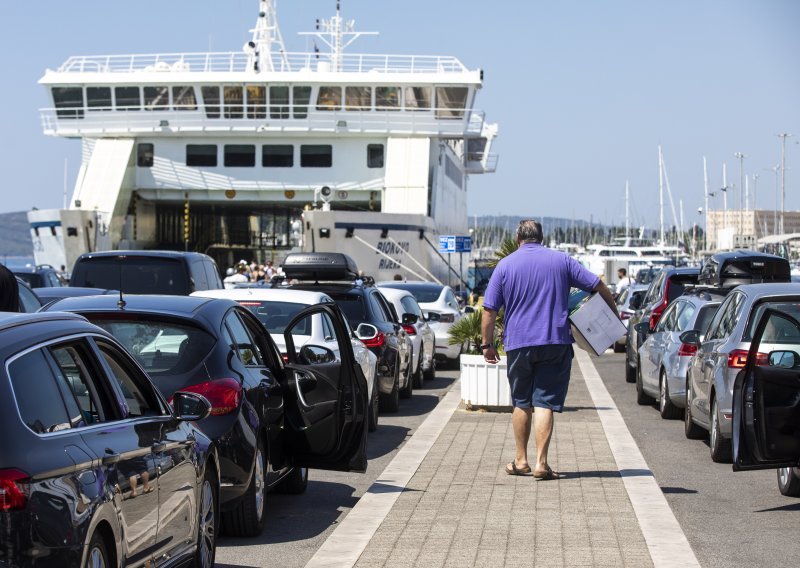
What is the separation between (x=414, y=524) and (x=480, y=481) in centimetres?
187

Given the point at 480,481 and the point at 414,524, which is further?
the point at 480,481

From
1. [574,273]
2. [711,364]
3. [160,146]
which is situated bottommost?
[711,364]

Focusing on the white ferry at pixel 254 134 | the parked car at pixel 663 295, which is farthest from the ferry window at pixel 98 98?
the parked car at pixel 663 295

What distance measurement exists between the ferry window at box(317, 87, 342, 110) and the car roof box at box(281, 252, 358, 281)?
22042 mm

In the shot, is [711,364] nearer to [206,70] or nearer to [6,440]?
[6,440]

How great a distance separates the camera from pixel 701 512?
30.7ft

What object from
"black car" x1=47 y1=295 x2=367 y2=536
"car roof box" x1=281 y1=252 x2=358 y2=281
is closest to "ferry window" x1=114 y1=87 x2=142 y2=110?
"car roof box" x1=281 y1=252 x2=358 y2=281

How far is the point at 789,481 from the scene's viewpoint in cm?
979

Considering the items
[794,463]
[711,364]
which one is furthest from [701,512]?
[711,364]


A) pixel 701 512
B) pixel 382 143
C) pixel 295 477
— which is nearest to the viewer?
pixel 701 512

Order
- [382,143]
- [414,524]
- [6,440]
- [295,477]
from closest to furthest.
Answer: [6,440], [414,524], [295,477], [382,143]

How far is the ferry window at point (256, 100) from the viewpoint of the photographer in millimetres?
45281

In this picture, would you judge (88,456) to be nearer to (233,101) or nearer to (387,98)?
(387,98)

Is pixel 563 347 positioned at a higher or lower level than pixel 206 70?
lower
